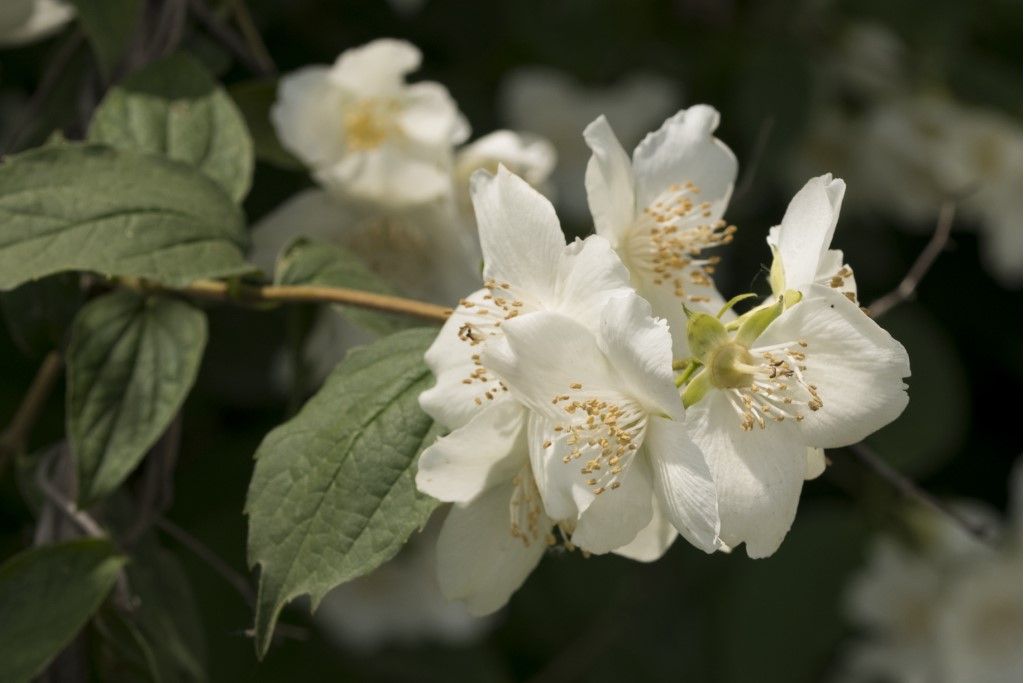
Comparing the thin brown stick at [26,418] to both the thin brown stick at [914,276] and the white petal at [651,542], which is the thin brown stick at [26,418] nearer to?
the white petal at [651,542]

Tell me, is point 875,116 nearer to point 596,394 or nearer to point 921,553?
point 921,553

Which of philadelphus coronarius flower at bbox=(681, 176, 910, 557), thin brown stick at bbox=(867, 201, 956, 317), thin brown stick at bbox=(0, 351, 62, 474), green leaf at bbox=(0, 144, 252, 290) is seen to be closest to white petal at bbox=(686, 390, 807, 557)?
philadelphus coronarius flower at bbox=(681, 176, 910, 557)

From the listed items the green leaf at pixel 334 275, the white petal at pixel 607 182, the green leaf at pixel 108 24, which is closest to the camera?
the white petal at pixel 607 182

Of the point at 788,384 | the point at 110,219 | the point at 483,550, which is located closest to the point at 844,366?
the point at 788,384

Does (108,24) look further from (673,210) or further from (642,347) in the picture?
(642,347)

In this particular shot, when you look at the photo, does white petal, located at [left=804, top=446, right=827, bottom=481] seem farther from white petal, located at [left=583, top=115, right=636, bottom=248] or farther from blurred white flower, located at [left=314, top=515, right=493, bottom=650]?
blurred white flower, located at [left=314, top=515, right=493, bottom=650]

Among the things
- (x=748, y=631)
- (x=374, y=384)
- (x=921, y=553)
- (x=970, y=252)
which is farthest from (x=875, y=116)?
(x=374, y=384)

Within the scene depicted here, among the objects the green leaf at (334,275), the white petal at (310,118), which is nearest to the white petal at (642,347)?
the green leaf at (334,275)
